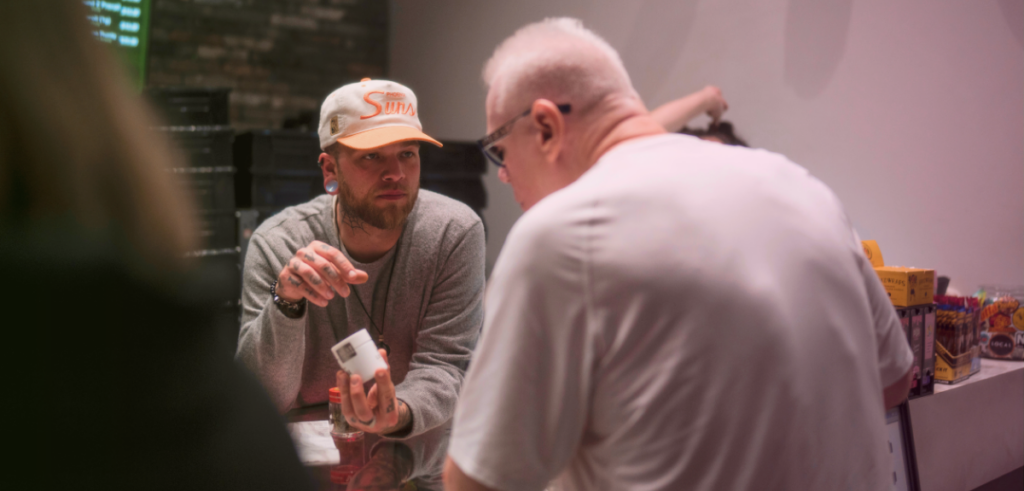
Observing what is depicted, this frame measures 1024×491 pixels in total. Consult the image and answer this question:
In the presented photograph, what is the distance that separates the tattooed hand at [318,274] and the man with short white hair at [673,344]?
774 millimetres

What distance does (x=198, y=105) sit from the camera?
351 cm

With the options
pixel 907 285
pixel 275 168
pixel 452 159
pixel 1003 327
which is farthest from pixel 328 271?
pixel 452 159

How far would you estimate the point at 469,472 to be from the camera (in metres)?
0.77

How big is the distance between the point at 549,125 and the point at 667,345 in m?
0.38

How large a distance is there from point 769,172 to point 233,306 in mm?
3355

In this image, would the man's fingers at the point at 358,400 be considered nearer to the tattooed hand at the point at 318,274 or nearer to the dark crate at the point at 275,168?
the tattooed hand at the point at 318,274

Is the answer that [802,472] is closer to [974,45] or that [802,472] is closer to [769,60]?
[974,45]

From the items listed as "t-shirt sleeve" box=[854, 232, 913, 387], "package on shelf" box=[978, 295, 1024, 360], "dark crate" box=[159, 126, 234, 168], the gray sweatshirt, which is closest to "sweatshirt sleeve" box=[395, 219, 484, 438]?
the gray sweatshirt

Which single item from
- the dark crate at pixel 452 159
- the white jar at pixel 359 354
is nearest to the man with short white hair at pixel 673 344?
the white jar at pixel 359 354

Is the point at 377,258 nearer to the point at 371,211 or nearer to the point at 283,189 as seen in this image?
the point at 371,211

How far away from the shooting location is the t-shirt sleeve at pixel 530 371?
74cm

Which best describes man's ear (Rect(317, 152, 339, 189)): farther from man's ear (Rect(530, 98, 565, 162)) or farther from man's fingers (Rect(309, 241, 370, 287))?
man's ear (Rect(530, 98, 565, 162))

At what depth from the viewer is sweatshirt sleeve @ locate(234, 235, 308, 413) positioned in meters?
1.62

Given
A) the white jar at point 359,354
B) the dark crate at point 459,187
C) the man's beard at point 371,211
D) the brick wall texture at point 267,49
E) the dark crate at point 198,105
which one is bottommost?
the white jar at point 359,354
